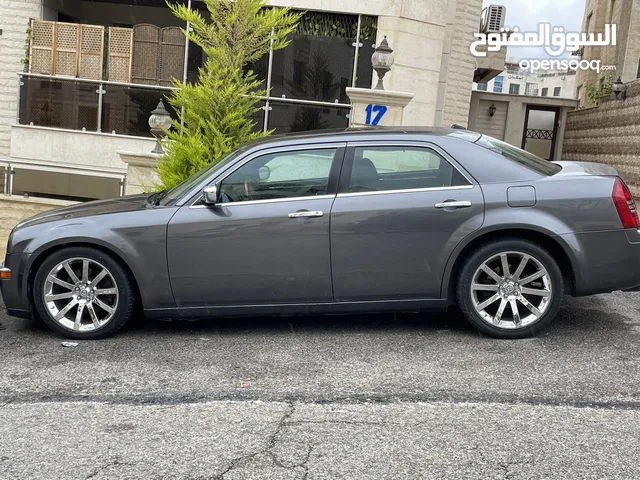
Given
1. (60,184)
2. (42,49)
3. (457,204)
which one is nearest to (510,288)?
(457,204)

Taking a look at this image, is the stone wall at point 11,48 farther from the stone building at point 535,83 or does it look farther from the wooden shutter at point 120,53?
the stone building at point 535,83

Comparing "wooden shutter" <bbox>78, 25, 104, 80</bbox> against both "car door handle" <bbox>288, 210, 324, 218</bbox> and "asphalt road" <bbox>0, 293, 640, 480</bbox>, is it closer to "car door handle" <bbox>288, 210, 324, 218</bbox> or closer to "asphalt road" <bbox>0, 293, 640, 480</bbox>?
"asphalt road" <bbox>0, 293, 640, 480</bbox>

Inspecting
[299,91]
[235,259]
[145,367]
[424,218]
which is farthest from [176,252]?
[299,91]

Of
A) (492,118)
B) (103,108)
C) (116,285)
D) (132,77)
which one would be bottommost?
(116,285)

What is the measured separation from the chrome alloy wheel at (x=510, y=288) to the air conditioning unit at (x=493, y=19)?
16.2 meters

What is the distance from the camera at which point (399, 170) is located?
583 cm

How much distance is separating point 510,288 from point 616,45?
75.8 ft

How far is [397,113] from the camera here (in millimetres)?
10586

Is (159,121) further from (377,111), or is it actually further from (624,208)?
(624,208)

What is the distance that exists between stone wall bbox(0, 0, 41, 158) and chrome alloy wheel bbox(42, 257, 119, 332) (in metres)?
11.0

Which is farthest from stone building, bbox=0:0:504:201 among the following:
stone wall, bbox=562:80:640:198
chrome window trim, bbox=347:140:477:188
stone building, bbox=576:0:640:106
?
stone building, bbox=576:0:640:106

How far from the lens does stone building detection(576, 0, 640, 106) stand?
2425 centimetres

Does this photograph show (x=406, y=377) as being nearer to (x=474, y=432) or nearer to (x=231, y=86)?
(x=474, y=432)

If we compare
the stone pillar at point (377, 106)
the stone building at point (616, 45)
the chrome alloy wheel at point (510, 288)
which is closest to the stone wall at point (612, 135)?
the stone building at point (616, 45)
